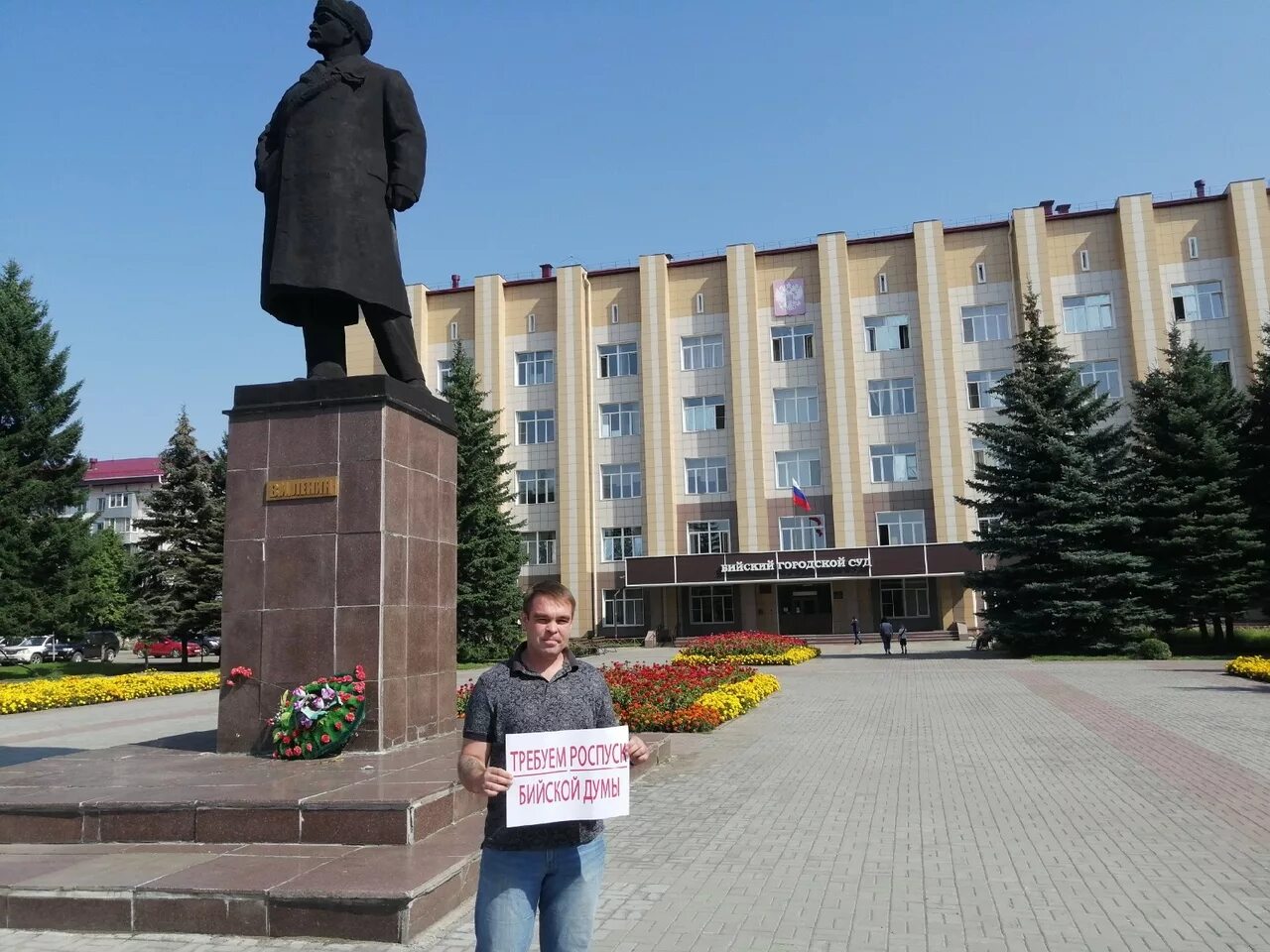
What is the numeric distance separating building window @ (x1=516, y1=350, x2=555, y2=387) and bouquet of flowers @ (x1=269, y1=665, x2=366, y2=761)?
3788 cm

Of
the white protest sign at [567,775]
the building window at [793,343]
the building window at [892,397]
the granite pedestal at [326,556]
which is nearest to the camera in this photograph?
the white protest sign at [567,775]

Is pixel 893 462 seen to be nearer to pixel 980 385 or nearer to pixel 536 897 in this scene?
pixel 980 385

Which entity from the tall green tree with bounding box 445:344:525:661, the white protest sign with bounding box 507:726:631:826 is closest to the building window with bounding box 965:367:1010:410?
the tall green tree with bounding box 445:344:525:661

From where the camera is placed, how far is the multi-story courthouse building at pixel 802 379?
38.4 m

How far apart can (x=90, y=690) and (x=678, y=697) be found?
42.8 ft

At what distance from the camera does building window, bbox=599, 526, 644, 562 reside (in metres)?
43.0

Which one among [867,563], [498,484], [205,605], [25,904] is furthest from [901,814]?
[867,563]

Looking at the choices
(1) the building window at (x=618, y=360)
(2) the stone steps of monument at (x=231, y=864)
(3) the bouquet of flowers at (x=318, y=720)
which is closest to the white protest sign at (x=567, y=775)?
(2) the stone steps of monument at (x=231, y=864)

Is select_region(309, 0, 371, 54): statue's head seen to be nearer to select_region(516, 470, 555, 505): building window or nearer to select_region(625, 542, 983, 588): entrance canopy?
select_region(625, 542, 983, 588): entrance canopy

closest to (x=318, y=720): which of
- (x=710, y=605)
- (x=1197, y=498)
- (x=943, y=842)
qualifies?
(x=943, y=842)

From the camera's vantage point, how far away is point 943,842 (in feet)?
20.8

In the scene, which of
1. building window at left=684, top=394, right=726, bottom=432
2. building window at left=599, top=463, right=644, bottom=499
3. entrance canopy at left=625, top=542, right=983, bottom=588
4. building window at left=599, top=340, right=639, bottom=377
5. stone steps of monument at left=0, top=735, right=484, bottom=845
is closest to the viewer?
stone steps of monument at left=0, top=735, right=484, bottom=845

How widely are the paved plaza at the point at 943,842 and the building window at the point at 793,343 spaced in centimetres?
3024

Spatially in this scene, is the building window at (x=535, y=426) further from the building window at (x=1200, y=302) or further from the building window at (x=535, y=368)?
the building window at (x=1200, y=302)
